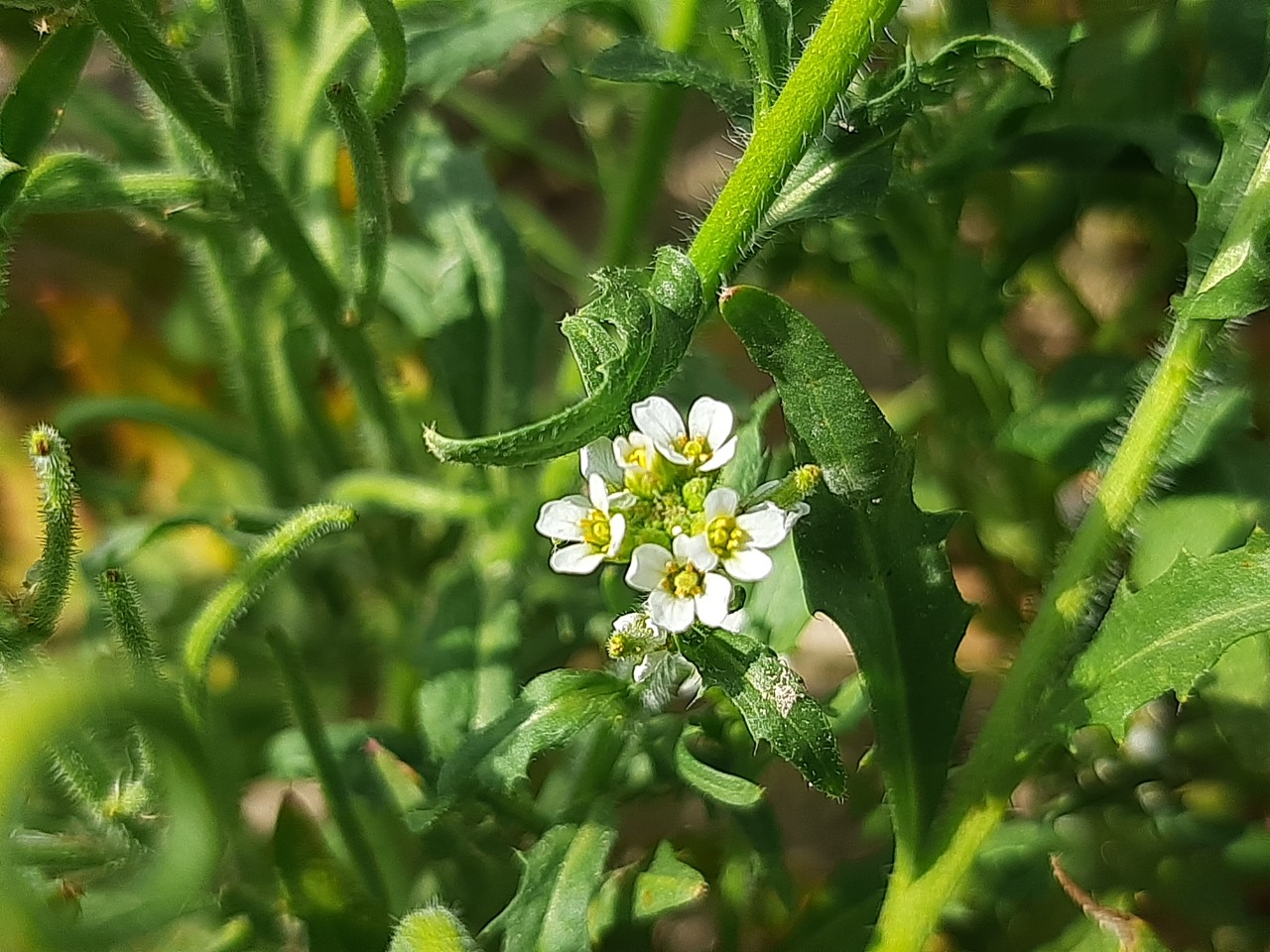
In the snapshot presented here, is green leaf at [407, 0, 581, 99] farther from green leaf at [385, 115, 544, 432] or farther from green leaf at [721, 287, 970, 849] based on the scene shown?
green leaf at [721, 287, 970, 849]

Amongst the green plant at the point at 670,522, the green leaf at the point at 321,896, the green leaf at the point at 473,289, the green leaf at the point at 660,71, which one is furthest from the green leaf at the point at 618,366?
the green leaf at the point at 473,289

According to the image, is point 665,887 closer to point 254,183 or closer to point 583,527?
point 583,527

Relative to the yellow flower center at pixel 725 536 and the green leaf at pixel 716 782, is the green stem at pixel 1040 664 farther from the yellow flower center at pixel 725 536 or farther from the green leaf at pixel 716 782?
the yellow flower center at pixel 725 536

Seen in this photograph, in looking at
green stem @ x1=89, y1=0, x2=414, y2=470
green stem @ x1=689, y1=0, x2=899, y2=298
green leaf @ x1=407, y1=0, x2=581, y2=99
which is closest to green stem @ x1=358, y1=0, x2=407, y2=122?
green stem @ x1=89, y1=0, x2=414, y2=470

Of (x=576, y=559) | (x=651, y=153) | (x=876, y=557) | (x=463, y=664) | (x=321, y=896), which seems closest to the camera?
(x=576, y=559)

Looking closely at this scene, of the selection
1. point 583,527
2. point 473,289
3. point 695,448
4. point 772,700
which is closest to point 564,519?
point 583,527

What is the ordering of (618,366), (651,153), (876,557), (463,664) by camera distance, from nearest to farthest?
(618,366) → (876,557) → (463,664) → (651,153)

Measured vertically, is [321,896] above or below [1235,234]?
below

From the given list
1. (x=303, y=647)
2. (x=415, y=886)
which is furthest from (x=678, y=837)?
(x=303, y=647)
